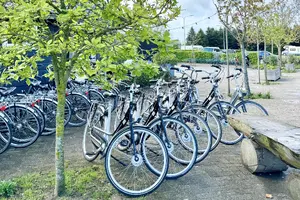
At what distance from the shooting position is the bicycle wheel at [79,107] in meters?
5.15

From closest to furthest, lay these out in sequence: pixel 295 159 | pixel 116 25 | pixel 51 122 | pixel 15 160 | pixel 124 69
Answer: pixel 295 159 → pixel 116 25 → pixel 124 69 → pixel 15 160 → pixel 51 122

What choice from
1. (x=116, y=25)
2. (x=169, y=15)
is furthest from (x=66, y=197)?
(x=169, y=15)

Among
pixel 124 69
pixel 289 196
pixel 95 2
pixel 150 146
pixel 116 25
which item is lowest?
pixel 289 196

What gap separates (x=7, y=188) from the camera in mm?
2660

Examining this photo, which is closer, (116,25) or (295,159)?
(295,159)

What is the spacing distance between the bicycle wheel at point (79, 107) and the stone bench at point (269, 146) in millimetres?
2735

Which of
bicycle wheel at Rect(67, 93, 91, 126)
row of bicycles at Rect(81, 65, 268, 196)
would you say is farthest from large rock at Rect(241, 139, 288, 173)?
bicycle wheel at Rect(67, 93, 91, 126)

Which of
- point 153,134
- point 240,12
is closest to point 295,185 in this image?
point 153,134

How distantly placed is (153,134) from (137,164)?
0.32 metres

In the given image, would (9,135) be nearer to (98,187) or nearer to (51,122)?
(51,122)

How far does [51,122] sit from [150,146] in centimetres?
218

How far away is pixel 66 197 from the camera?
101 inches

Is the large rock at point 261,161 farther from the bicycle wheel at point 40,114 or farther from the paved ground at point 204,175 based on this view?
the bicycle wheel at point 40,114

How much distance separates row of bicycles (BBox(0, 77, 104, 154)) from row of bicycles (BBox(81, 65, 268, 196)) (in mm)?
851
